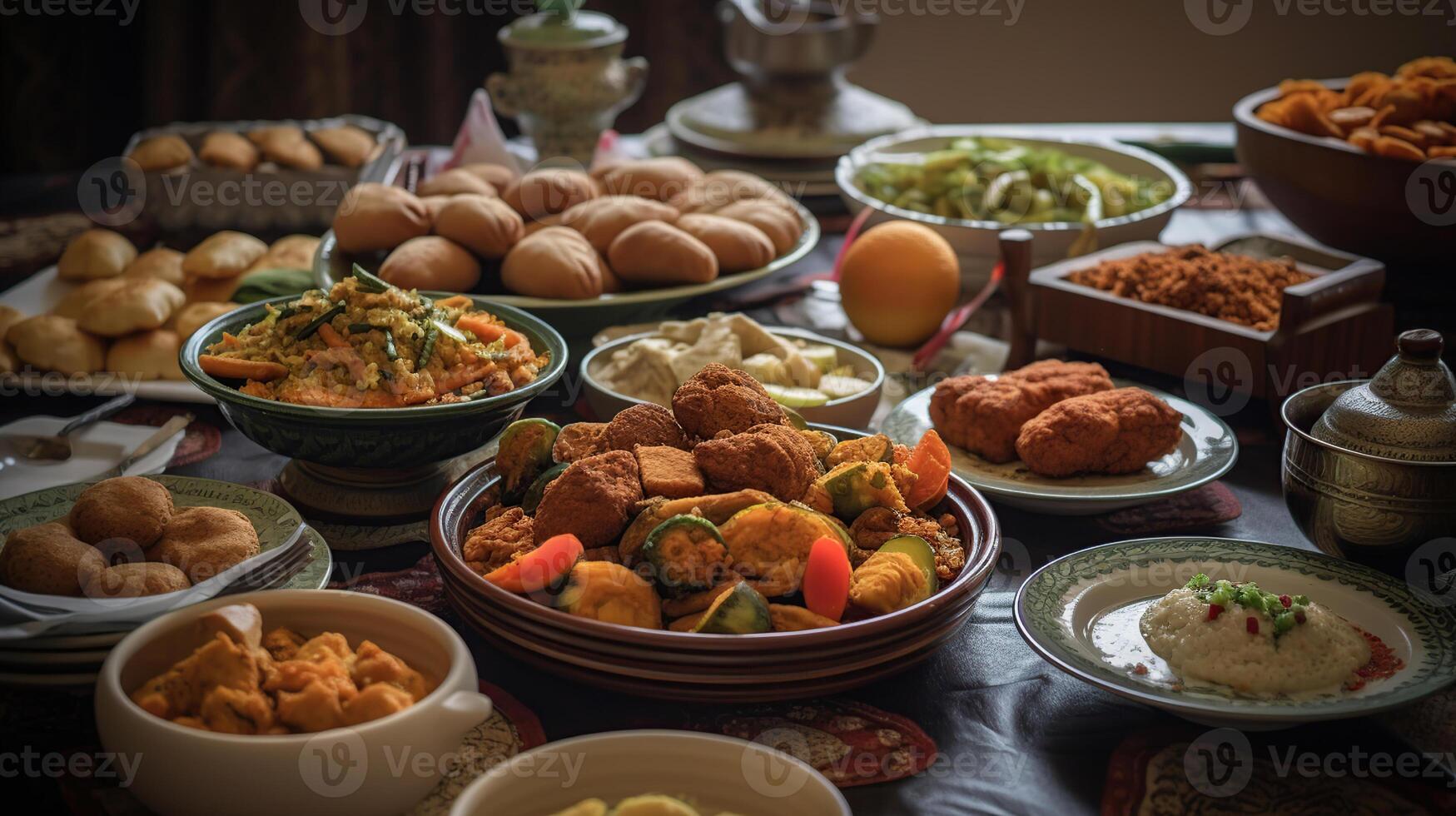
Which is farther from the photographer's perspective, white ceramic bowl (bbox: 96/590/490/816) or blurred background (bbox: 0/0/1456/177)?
blurred background (bbox: 0/0/1456/177)

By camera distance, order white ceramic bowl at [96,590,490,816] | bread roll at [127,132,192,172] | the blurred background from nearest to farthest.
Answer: white ceramic bowl at [96,590,490,816] < bread roll at [127,132,192,172] < the blurred background

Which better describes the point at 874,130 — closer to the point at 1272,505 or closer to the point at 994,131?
the point at 994,131

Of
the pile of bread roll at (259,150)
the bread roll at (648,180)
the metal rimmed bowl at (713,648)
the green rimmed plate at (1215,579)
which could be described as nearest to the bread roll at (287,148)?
the pile of bread roll at (259,150)

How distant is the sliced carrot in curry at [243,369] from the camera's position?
1426 millimetres

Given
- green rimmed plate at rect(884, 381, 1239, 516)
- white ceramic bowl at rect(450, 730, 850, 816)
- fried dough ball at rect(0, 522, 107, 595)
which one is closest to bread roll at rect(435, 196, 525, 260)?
green rimmed plate at rect(884, 381, 1239, 516)

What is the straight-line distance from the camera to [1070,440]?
1.51 metres

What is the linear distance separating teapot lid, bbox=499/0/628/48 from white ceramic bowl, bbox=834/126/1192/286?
2.16 ft

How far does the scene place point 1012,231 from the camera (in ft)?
6.72

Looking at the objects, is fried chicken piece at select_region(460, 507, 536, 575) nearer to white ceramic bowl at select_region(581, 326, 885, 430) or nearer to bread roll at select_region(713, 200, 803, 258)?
white ceramic bowl at select_region(581, 326, 885, 430)

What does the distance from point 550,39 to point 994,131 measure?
113 centimetres

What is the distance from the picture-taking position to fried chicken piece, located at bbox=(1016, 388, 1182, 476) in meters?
1.50

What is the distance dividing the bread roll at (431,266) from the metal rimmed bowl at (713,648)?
79cm

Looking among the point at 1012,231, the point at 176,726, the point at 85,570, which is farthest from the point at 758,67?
the point at 176,726

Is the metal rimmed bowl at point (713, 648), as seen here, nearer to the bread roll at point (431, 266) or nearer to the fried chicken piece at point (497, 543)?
the fried chicken piece at point (497, 543)
